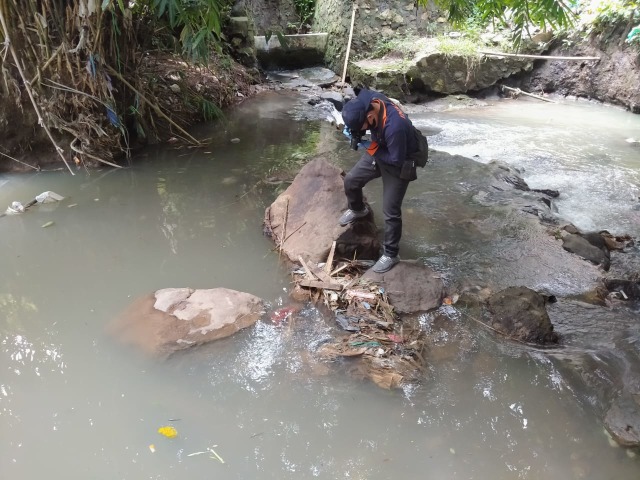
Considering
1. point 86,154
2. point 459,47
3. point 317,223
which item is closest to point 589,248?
point 317,223

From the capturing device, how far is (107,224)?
4.25 m

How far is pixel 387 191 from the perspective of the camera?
3.31 m

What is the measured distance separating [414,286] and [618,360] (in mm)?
1300

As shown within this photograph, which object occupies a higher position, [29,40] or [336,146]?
[29,40]

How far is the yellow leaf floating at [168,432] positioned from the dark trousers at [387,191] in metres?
1.92

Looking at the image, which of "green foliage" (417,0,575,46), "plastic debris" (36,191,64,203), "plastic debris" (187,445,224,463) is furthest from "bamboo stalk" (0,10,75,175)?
"green foliage" (417,0,575,46)

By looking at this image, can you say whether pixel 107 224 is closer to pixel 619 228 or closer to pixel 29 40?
pixel 29 40

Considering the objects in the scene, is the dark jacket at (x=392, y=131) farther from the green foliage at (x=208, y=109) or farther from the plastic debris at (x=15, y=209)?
the green foliage at (x=208, y=109)

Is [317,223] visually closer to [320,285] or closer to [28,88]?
[320,285]

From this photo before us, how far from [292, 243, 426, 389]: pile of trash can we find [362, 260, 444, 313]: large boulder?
0.21 feet

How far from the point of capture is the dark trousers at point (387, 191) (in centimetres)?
326

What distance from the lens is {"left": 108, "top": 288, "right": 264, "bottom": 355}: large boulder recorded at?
2.83 meters

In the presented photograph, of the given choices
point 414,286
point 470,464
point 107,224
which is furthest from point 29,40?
point 470,464

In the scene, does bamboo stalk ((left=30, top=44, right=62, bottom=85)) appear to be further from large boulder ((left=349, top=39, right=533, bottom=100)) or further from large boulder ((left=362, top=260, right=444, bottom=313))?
large boulder ((left=349, top=39, right=533, bottom=100))
